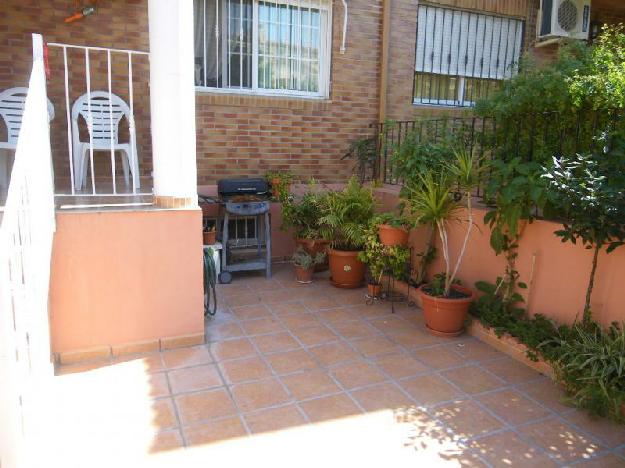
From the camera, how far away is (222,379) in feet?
10.3

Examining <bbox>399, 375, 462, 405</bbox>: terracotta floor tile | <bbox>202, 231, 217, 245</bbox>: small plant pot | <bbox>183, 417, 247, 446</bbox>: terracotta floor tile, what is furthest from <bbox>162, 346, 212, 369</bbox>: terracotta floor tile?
<bbox>202, 231, 217, 245</bbox>: small plant pot

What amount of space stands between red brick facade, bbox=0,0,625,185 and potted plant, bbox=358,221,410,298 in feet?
6.13

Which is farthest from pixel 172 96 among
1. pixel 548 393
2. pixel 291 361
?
pixel 548 393

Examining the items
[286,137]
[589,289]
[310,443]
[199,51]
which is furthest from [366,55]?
[310,443]

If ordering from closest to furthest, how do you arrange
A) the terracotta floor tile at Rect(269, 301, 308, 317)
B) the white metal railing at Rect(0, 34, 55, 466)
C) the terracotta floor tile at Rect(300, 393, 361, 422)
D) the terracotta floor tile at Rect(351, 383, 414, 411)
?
the white metal railing at Rect(0, 34, 55, 466)
the terracotta floor tile at Rect(300, 393, 361, 422)
the terracotta floor tile at Rect(351, 383, 414, 411)
the terracotta floor tile at Rect(269, 301, 308, 317)

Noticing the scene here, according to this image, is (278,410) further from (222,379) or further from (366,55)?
(366,55)

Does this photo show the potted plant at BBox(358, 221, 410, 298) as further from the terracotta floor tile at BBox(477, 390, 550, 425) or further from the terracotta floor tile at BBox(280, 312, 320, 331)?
the terracotta floor tile at BBox(477, 390, 550, 425)

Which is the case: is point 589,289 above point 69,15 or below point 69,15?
below

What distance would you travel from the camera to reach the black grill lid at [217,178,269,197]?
16.8 feet

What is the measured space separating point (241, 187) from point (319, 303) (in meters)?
1.51

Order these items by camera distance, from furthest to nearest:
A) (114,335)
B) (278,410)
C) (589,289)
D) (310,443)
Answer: (114,335) < (589,289) < (278,410) < (310,443)

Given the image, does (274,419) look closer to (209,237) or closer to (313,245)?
(209,237)

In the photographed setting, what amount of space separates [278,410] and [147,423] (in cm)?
72

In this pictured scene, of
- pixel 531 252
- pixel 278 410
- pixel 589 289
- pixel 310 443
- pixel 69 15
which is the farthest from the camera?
pixel 69 15
